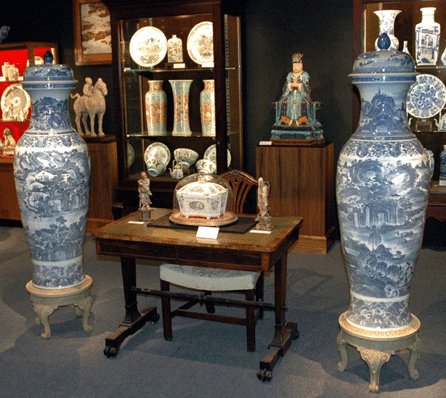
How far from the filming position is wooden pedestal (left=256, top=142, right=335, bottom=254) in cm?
507

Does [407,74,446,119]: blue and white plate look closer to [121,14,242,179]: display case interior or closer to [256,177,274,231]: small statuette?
[121,14,242,179]: display case interior

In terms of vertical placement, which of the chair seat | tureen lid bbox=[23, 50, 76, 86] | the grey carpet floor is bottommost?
the grey carpet floor

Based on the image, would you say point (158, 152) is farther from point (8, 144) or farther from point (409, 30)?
point (409, 30)

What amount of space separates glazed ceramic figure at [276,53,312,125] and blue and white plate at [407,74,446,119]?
813 millimetres

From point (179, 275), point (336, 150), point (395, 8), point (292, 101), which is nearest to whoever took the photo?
point (179, 275)

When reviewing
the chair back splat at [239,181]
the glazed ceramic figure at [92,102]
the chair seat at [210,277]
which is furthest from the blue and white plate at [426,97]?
the glazed ceramic figure at [92,102]

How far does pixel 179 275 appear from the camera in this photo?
3475 mm

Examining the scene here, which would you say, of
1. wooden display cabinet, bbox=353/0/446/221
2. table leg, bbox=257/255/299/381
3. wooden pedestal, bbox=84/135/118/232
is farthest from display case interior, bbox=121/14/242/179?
table leg, bbox=257/255/299/381

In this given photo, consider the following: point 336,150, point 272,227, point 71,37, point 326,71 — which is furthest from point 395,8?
point 71,37

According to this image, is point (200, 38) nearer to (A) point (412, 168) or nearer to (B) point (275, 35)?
(B) point (275, 35)

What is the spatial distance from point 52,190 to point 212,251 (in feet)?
3.41

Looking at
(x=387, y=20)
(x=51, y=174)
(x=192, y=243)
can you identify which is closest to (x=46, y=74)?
(x=51, y=174)

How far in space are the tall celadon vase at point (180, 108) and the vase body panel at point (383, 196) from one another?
265 cm

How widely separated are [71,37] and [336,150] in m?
2.89
